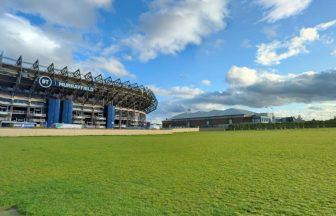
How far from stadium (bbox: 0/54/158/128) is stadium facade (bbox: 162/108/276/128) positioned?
185 feet

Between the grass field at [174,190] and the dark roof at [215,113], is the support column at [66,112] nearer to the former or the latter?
the grass field at [174,190]

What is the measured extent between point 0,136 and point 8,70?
4933 centimetres

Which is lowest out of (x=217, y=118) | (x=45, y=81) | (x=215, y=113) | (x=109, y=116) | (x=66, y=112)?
(x=109, y=116)

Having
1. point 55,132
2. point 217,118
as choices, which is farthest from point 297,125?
point 55,132

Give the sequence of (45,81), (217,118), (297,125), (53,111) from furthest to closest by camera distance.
Result: (217,118) < (297,125) < (53,111) < (45,81)

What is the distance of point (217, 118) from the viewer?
156 metres

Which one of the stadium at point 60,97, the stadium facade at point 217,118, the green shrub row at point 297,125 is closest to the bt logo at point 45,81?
the stadium at point 60,97

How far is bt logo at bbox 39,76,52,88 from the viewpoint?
77000mm

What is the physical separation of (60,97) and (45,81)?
1191 cm

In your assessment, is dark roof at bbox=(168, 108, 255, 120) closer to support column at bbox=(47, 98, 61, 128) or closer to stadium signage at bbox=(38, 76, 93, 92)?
Result: stadium signage at bbox=(38, 76, 93, 92)

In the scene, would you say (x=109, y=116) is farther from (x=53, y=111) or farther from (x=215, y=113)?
(x=215, y=113)

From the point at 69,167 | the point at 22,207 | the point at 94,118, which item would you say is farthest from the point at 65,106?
the point at 22,207

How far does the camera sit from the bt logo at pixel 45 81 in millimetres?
77000

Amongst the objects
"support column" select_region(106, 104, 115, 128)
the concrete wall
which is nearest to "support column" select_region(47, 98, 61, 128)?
"support column" select_region(106, 104, 115, 128)
